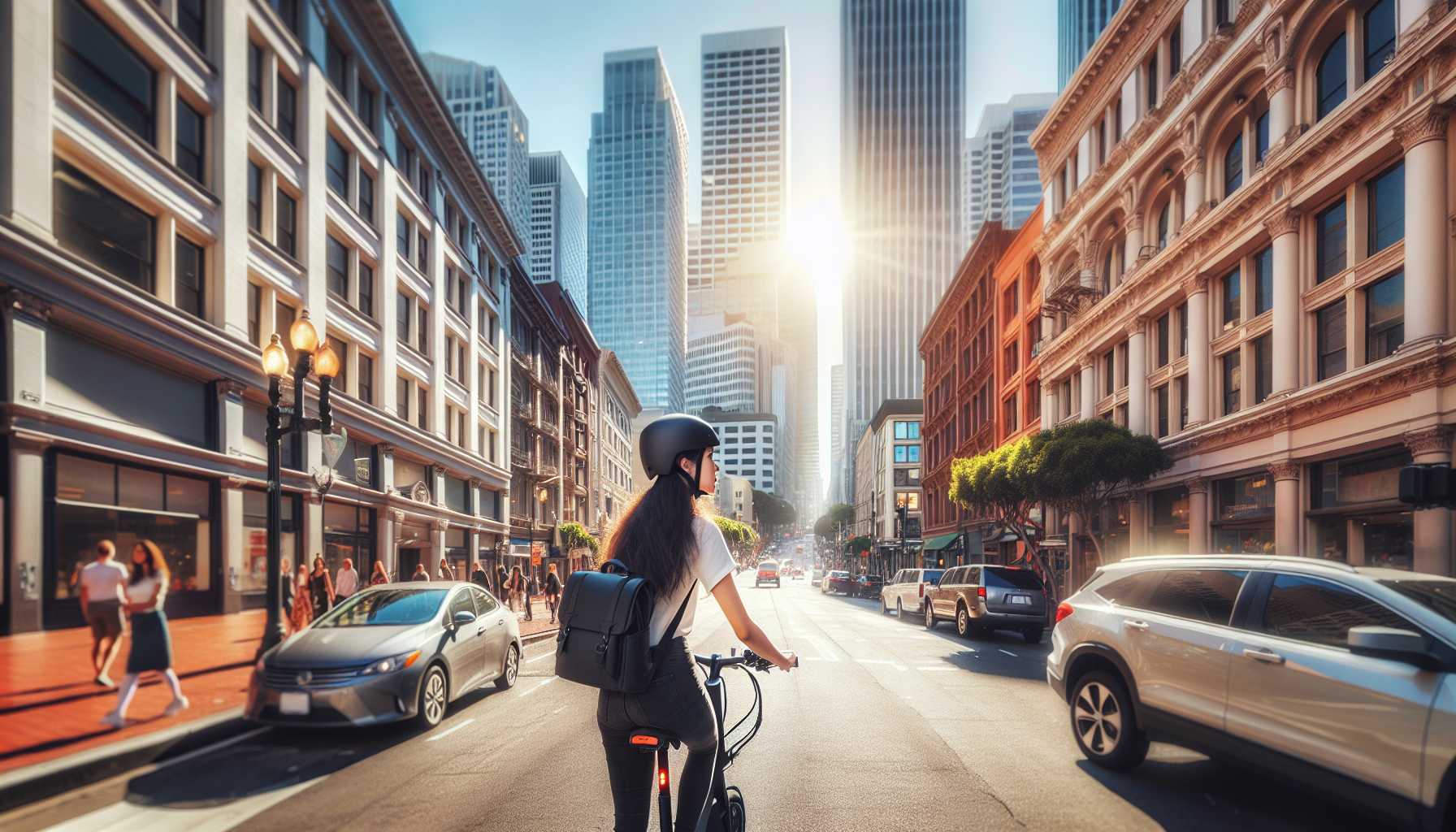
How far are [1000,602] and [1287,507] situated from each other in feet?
23.0

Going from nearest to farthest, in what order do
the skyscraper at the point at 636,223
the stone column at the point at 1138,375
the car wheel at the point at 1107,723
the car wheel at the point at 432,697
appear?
the car wheel at the point at 1107,723
the car wheel at the point at 432,697
the stone column at the point at 1138,375
the skyscraper at the point at 636,223

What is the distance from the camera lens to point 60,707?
8.09 metres

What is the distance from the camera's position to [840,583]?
47531 millimetres

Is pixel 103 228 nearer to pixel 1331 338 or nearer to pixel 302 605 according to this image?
pixel 302 605

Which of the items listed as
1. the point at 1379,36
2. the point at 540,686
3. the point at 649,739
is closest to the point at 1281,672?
the point at 649,739

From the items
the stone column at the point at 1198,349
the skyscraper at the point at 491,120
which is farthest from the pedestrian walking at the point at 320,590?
the skyscraper at the point at 491,120

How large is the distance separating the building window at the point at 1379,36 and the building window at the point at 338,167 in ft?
84.1

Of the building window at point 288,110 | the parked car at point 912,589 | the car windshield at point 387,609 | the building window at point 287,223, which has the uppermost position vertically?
the building window at point 288,110

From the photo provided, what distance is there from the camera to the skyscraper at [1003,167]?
139 metres

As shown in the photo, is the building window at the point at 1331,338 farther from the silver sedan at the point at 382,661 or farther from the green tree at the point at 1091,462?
the silver sedan at the point at 382,661

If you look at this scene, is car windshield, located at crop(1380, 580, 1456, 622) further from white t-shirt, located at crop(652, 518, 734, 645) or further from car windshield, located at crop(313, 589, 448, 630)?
car windshield, located at crop(313, 589, 448, 630)

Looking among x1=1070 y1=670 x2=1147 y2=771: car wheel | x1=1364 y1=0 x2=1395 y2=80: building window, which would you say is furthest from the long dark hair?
x1=1364 y1=0 x2=1395 y2=80: building window

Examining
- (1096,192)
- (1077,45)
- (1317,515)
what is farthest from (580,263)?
(1317,515)

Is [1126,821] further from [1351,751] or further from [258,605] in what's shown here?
[258,605]
